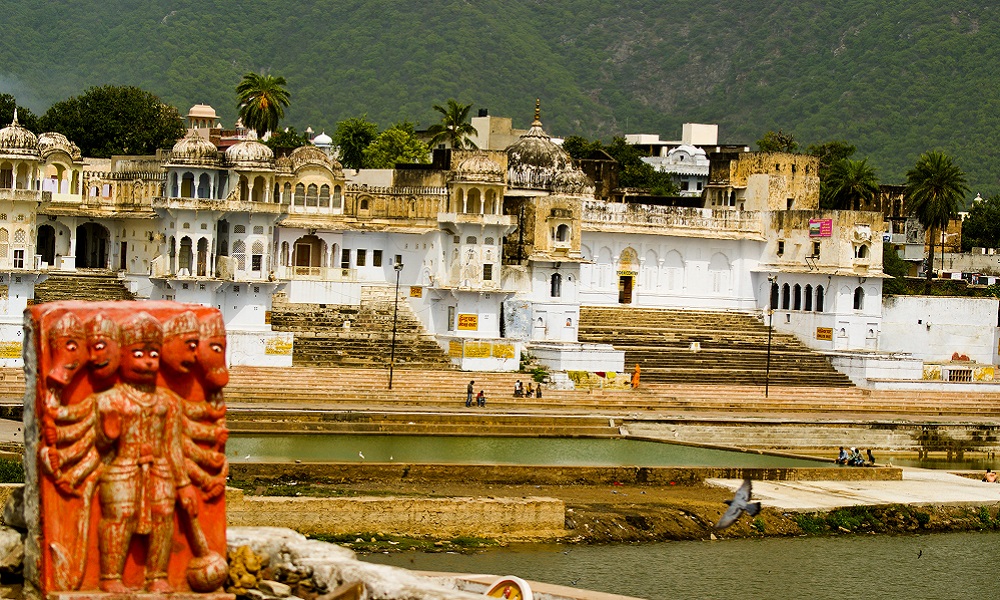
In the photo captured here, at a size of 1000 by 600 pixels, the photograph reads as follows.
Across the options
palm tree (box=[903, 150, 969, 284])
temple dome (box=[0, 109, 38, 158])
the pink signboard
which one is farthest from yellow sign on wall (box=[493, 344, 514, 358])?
palm tree (box=[903, 150, 969, 284])

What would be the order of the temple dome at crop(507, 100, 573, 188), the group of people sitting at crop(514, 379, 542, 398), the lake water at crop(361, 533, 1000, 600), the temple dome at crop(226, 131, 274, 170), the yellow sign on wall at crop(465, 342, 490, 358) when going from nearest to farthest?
the lake water at crop(361, 533, 1000, 600) → the group of people sitting at crop(514, 379, 542, 398) → the temple dome at crop(226, 131, 274, 170) → the yellow sign on wall at crop(465, 342, 490, 358) → the temple dome at crop(507, 100, 573, 188)

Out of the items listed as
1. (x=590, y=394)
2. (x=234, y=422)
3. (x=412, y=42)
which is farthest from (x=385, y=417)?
(x=412, y=42)

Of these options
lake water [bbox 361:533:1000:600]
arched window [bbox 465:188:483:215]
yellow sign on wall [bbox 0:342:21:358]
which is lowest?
lake water [bbox 361:533:1000:600]

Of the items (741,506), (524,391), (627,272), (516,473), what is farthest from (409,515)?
(627,272)

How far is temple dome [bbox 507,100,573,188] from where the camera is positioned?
6738 centimetres

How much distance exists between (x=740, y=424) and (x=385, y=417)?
951 cm

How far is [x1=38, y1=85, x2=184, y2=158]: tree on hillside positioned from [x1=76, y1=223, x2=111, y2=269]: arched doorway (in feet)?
49.3

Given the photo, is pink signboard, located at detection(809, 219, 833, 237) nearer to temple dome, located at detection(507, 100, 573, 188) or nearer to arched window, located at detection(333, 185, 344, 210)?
temple dome, located at detection(507, 100, 573, 188)

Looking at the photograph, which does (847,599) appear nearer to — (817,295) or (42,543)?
(42,543)

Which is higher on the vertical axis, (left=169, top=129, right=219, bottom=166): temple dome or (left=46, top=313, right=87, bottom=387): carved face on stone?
(left=169, top=129, right=219, bottom=166): temple dome

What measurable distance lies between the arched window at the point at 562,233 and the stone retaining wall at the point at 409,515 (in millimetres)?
26005

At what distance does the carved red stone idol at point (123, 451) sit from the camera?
70.9 feet

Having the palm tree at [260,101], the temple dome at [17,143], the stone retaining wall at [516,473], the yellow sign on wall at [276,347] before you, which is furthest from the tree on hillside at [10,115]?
the stone retaining wall at [516,473]

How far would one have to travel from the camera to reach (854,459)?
152ft
